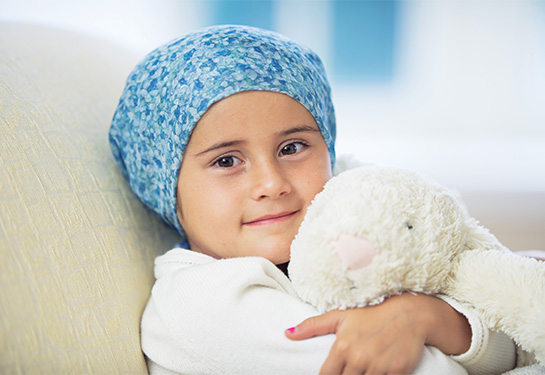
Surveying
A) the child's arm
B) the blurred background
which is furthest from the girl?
the blurred background

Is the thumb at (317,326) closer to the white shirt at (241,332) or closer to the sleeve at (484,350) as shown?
the white shirt at (241,332)

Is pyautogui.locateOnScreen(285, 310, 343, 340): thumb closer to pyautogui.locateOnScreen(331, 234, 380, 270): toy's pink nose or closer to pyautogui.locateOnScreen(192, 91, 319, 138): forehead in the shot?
pyautogui.locateOnScreen(331, 234, 380, 270): toy's pink nose

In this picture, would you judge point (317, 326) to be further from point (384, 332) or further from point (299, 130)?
point (299, 130)

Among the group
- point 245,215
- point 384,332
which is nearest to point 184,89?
point 245,215

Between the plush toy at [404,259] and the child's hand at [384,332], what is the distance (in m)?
0.02

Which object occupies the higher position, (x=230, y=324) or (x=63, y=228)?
(x=63, y=228)

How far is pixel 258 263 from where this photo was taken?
0.76m

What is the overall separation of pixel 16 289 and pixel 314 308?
368 millimetres

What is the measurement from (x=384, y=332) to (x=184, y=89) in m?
0.49

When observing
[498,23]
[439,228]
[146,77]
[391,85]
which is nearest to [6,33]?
[146,77]

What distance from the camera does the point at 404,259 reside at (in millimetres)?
589

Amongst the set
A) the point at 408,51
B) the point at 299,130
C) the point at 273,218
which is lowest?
the point at 408,51

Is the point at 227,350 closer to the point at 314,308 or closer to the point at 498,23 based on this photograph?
the point at 314,308

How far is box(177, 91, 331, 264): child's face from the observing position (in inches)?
32.6
